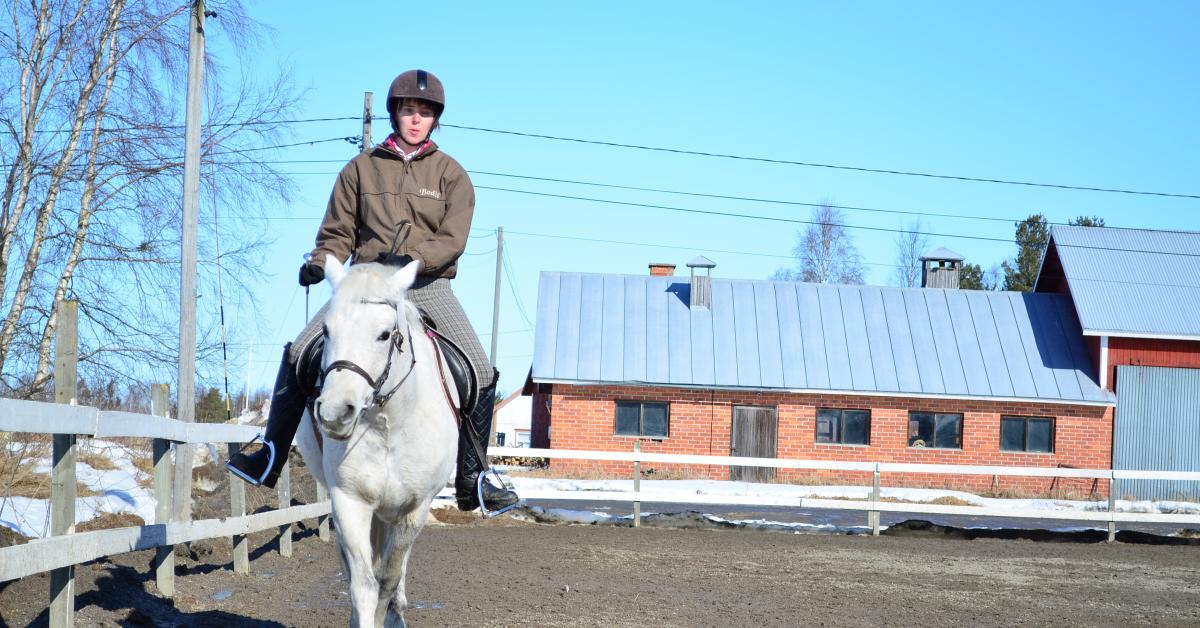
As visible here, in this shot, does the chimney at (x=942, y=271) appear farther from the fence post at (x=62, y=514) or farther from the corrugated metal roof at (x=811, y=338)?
the fence post at (x=62, y=514)

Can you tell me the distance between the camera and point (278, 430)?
6.03 meters

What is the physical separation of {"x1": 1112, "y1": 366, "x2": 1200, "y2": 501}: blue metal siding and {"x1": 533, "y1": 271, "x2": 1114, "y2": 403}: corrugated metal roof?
1012mm

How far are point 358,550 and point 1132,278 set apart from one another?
32.7 metres

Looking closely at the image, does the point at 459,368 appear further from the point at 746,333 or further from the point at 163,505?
the point at 746,333

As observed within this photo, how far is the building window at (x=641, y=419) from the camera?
30.9 m

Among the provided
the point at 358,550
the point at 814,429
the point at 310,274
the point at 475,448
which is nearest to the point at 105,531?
the point at 358,550

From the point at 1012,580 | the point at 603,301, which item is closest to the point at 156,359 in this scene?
the point at 1012,580

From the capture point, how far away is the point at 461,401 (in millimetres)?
6117

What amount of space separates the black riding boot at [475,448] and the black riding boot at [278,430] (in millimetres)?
945

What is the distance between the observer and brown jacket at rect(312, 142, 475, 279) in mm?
6051

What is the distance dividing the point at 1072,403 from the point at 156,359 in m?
25.0

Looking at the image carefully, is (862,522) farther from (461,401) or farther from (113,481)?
(461,401)

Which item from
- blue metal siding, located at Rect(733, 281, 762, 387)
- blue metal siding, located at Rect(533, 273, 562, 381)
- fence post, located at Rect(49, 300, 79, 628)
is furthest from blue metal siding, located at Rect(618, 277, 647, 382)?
fence post, located at Rect(49, 300, 79, 628)

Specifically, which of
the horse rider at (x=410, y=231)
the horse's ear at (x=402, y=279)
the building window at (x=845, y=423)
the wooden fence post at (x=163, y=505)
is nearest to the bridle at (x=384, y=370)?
the horse's ear at (x=402, y=279)
